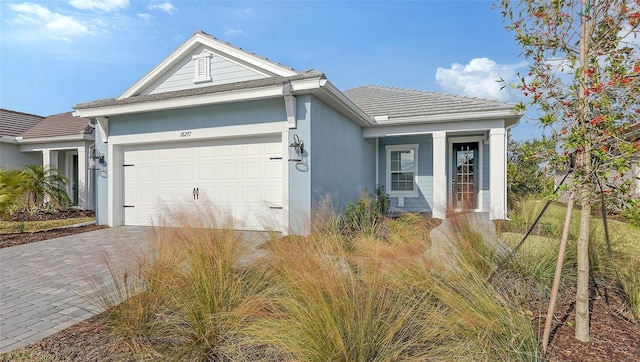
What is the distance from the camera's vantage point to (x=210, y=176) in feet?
25.3

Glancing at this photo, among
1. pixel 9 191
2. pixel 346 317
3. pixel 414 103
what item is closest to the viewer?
pixel 346 317

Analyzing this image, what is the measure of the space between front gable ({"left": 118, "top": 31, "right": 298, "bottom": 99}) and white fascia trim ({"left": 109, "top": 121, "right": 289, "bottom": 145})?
52.1 inches

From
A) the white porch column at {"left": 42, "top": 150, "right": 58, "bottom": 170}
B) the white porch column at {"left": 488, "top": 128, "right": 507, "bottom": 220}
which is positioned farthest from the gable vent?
the white porch column at {"left": 42, "top": 150, "right": 58, "bottom": 170}

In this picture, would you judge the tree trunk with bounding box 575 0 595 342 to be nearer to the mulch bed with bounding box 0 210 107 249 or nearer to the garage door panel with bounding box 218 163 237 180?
the garage door panel with bounding box 218 163 237 180

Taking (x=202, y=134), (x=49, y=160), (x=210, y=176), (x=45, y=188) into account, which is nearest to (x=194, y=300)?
(x=210, y=176)

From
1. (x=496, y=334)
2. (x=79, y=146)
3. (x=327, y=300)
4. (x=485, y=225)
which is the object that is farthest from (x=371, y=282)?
(x=79, y=146)

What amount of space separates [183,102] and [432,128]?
22.3ft

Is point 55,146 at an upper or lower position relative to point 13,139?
lower

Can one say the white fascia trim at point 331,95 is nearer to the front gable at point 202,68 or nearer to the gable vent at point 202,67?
the front gable at point 202,68

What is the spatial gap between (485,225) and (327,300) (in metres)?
2.65

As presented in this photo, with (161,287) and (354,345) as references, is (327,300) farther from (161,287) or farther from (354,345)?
(161,287)

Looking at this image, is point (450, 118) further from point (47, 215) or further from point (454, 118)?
point (47, 215)

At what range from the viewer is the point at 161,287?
2.54 meters

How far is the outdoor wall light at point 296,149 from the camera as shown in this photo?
650 centimetres
